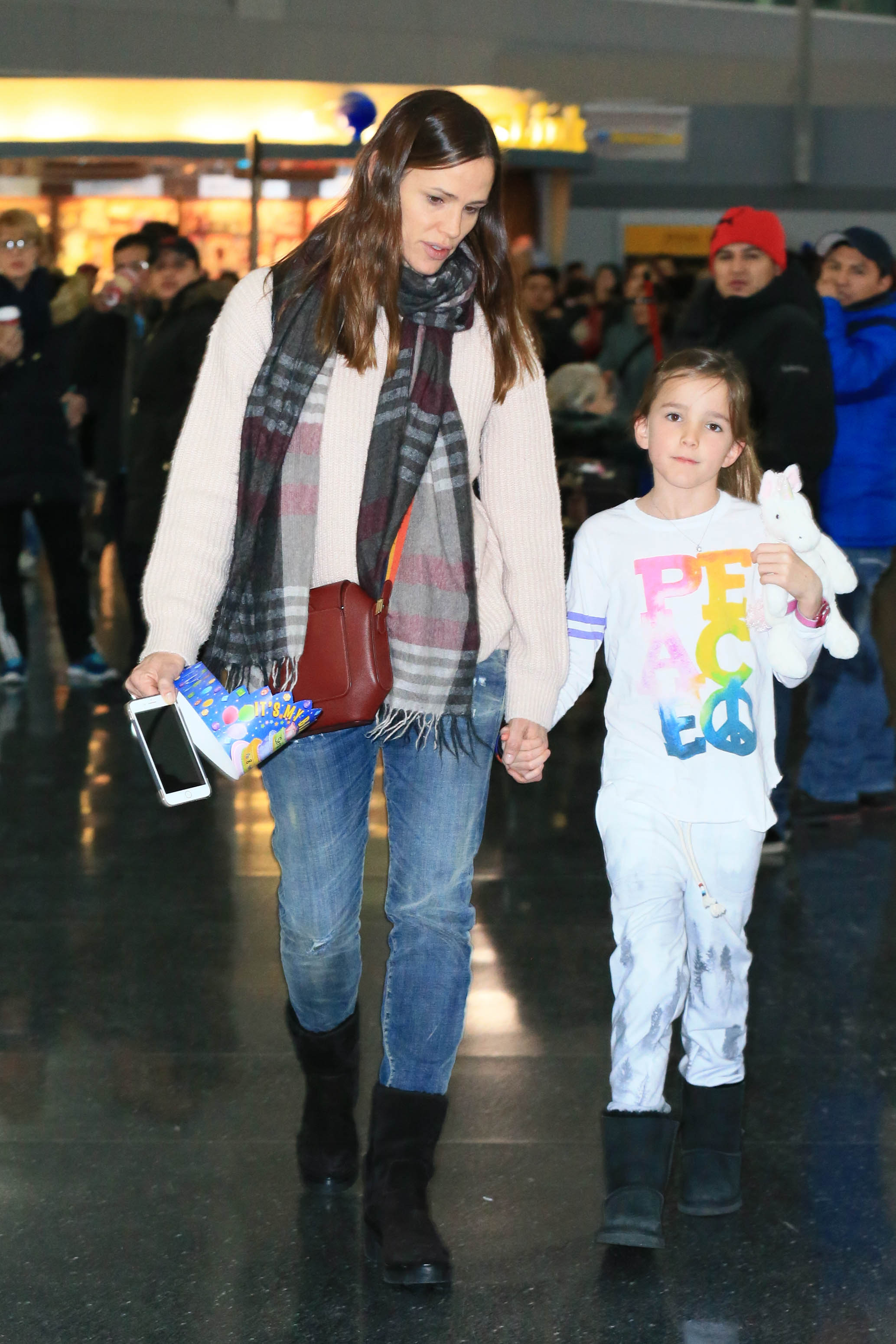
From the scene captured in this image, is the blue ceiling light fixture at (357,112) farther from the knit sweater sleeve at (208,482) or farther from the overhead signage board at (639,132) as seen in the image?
the knit sweater sleeve at (208,482)


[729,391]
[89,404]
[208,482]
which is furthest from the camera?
[89,404]

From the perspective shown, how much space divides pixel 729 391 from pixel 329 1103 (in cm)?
149

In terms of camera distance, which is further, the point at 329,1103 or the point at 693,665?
the point at 329,1103

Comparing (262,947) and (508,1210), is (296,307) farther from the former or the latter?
(262,947)

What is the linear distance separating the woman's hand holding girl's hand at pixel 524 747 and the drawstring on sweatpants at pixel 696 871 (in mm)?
272

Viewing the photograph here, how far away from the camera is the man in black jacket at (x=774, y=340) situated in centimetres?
526

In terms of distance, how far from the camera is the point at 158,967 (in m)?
4.47

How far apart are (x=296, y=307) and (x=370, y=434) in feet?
0.79

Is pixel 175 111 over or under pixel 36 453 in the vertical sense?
over

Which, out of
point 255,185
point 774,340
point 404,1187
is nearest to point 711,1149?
point 404,1187

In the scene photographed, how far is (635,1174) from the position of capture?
3.00 meters

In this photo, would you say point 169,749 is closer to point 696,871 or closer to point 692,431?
point 696,871

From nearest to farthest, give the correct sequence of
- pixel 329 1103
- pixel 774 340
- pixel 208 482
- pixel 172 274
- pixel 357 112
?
pixel 208 482, pixel 329 1103, pixel 774 340, pixel 172 274, pixel 357 112

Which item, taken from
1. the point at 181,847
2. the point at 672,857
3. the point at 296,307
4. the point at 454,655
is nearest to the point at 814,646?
the point at 672,857
